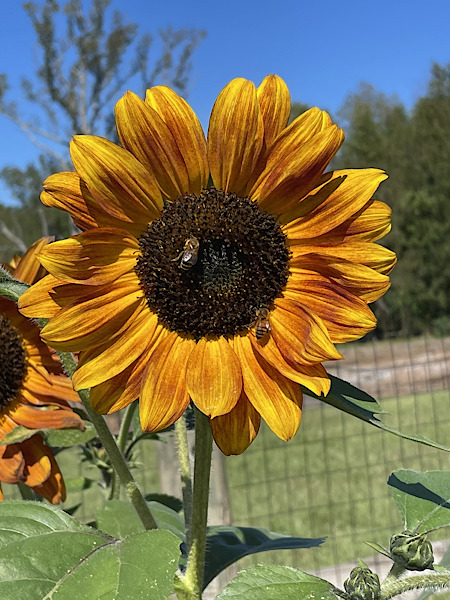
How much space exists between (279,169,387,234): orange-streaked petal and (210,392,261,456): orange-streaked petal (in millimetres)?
183

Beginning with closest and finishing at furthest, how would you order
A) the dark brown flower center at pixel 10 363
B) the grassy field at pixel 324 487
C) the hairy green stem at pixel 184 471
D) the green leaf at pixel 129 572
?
the green leaf at pixel 129 572, the hairy green stem at pixel 184 471, the dark brown flower center at pixel 10 363, the grassy field at pixel 324 487

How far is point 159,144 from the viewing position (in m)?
0.68

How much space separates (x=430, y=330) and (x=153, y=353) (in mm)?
19013

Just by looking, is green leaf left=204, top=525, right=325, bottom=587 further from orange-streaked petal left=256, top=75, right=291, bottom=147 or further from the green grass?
the green grass

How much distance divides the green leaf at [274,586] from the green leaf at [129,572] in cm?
6

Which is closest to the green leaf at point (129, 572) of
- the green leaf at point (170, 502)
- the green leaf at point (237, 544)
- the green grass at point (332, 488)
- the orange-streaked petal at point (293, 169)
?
the green leaf at point (237, 544)

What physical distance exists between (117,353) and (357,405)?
9.0 inches

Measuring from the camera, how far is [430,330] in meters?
18.9

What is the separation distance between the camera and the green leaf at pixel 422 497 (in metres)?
0.74

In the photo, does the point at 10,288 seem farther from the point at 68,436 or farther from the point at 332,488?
the point at 332,488

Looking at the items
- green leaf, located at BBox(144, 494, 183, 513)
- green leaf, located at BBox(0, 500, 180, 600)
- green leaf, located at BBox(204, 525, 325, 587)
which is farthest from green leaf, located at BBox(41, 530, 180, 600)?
green leaf, located at BBox(144, 494, 183, 513)

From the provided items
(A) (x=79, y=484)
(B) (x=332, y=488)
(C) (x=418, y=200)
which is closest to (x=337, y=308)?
(A) (x=79, y=484)

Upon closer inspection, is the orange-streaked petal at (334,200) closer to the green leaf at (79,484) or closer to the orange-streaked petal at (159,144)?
the orange-streaked petal at (159,144)

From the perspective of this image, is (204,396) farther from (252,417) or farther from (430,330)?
(430,330)
